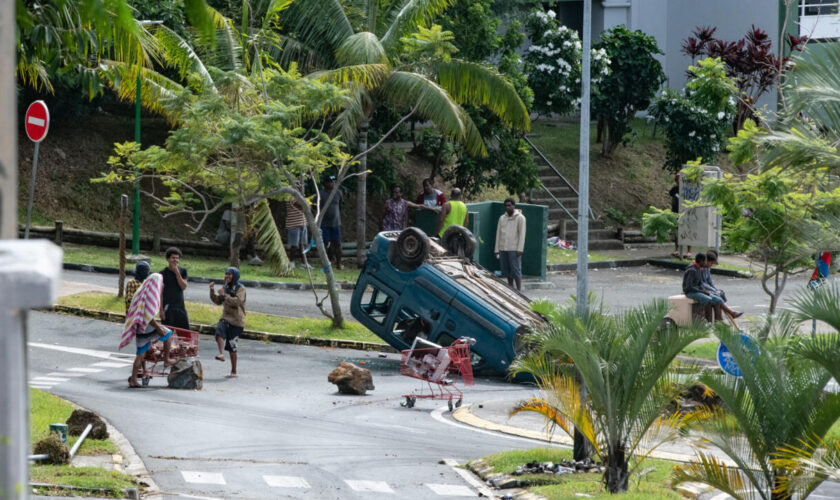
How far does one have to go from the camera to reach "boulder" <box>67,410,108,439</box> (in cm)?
1150

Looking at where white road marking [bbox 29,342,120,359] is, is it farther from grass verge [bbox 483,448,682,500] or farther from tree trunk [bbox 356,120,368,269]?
tree trunk [bbox 356,120,368,269]

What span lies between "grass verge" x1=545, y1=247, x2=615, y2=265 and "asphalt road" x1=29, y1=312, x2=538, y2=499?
11422 millimetres

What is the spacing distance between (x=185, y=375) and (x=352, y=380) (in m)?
2.14

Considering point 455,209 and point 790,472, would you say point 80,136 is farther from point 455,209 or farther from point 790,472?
point 790,472

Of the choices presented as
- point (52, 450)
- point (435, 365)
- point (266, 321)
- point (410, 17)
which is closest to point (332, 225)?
point (410, 17)

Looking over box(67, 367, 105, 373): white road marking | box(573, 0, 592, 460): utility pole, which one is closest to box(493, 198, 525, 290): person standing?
box(67, 367, 105, 373): white road marking

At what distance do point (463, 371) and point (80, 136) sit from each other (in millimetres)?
20034

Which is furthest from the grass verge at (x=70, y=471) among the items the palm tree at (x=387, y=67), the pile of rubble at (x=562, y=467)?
the palm tree at (x=387, y=67)

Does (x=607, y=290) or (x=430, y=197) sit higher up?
(x=430, y=197)

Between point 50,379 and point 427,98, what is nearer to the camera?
point 50,379

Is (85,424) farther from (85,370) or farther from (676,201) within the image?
(676,201)

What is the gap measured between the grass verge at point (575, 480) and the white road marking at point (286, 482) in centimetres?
189

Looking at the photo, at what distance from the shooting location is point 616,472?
401 inches

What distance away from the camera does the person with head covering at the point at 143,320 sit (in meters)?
14.5
